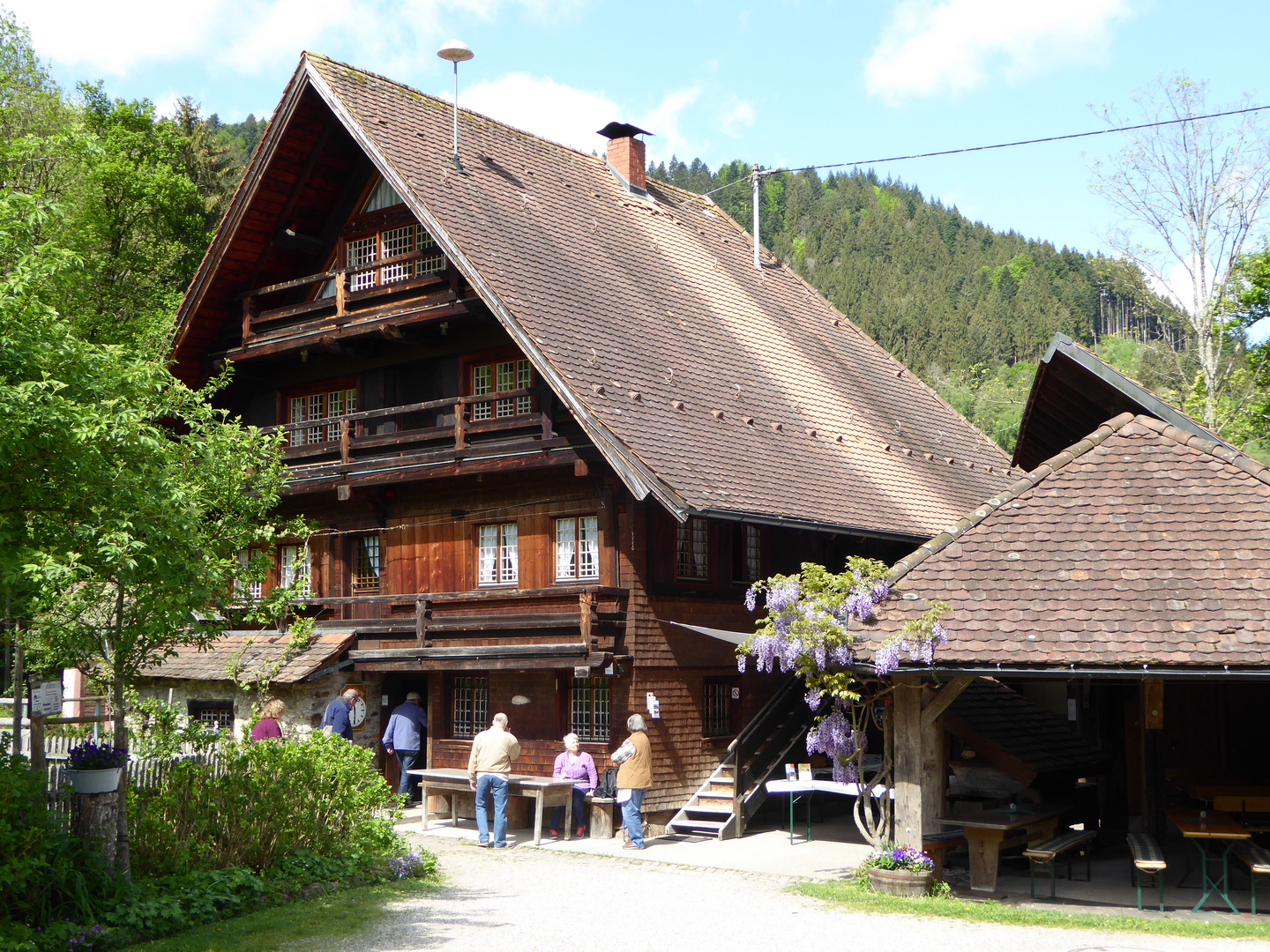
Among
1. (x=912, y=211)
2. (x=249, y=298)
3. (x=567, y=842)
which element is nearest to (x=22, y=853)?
(x=567, y=842)

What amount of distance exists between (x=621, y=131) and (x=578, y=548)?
11.1 m

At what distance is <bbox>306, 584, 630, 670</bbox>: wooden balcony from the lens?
18062 mm

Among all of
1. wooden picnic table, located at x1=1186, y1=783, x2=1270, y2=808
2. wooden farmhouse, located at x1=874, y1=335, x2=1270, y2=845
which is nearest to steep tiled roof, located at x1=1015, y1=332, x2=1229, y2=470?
wooden farmhouse, located at x1=874, y1=335, x2=1270, y2=845

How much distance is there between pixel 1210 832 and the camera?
12680 millimetres

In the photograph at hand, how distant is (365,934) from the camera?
11.5 metres

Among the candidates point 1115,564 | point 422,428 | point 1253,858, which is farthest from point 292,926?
point 422,428

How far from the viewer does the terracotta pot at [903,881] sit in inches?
514

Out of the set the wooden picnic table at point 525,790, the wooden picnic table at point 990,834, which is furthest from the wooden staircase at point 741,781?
the wooden picnic table at point 990,834

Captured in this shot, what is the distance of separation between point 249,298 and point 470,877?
12315 millimetres

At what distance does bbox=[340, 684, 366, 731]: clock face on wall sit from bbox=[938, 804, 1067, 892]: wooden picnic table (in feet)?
33.9

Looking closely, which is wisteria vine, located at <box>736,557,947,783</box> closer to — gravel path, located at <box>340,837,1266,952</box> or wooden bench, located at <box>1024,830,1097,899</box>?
gravel path, located at <box>340,837,1266,952</box>

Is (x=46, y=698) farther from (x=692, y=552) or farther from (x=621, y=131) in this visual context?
(x=621, y=131)

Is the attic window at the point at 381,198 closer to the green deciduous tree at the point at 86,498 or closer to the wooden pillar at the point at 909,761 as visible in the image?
the green deciduous tree at the point at 86,498

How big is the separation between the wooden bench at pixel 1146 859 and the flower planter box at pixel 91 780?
32.0 feet
